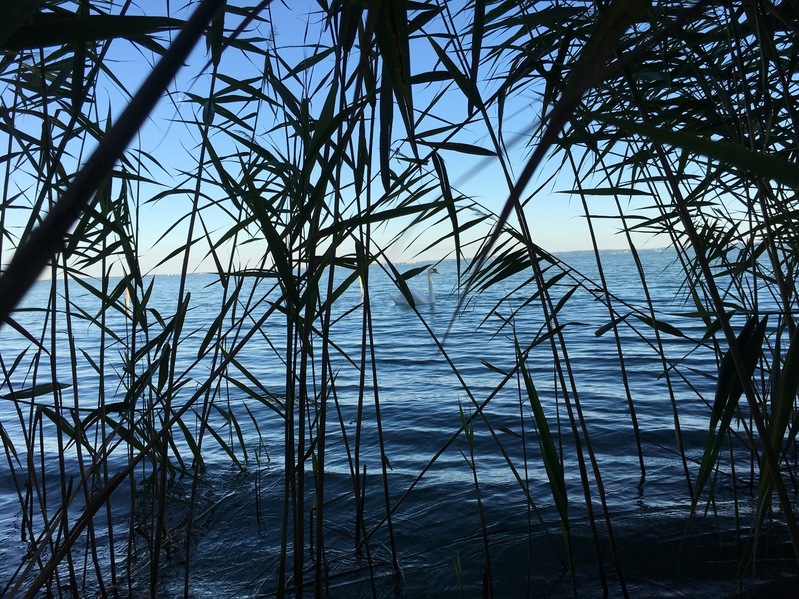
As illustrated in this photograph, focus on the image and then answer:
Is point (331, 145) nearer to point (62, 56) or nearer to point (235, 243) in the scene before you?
point (235, 243)

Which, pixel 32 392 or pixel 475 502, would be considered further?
pixel 475 502

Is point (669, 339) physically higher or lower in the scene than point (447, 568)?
higher

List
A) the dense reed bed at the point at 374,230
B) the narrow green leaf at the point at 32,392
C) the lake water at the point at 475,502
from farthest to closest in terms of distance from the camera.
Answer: the lake water at the point at 475,502
the narrow green leaf at the point at 32,392
the dense reed bed at the point at 374,230

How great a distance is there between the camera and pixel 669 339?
847cm

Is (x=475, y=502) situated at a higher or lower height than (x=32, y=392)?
lower

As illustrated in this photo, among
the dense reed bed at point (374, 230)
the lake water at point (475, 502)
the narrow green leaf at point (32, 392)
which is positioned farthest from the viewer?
the lake water at point (475, 502)

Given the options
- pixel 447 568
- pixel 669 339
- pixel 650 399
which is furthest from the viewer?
pixel 669 339

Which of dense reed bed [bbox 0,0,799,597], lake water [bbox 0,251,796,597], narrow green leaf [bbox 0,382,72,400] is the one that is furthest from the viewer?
lake water [bbox 0,251,796,597]

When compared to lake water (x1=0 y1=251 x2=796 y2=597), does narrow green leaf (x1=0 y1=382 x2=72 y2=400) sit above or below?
above

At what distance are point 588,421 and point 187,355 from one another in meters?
6.47

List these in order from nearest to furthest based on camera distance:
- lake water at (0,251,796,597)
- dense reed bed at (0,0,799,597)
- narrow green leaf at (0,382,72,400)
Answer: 1. dense reed bed at (0,0,799,597)
2. narrow green leaf at (0,382,72,400)
3. lake water at (0,251,796,597)

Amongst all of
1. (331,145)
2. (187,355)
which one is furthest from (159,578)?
(187,355)

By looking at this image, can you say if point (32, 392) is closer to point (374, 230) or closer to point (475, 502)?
point (374, 230)

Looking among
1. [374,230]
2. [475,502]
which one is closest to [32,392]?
[374,230]
